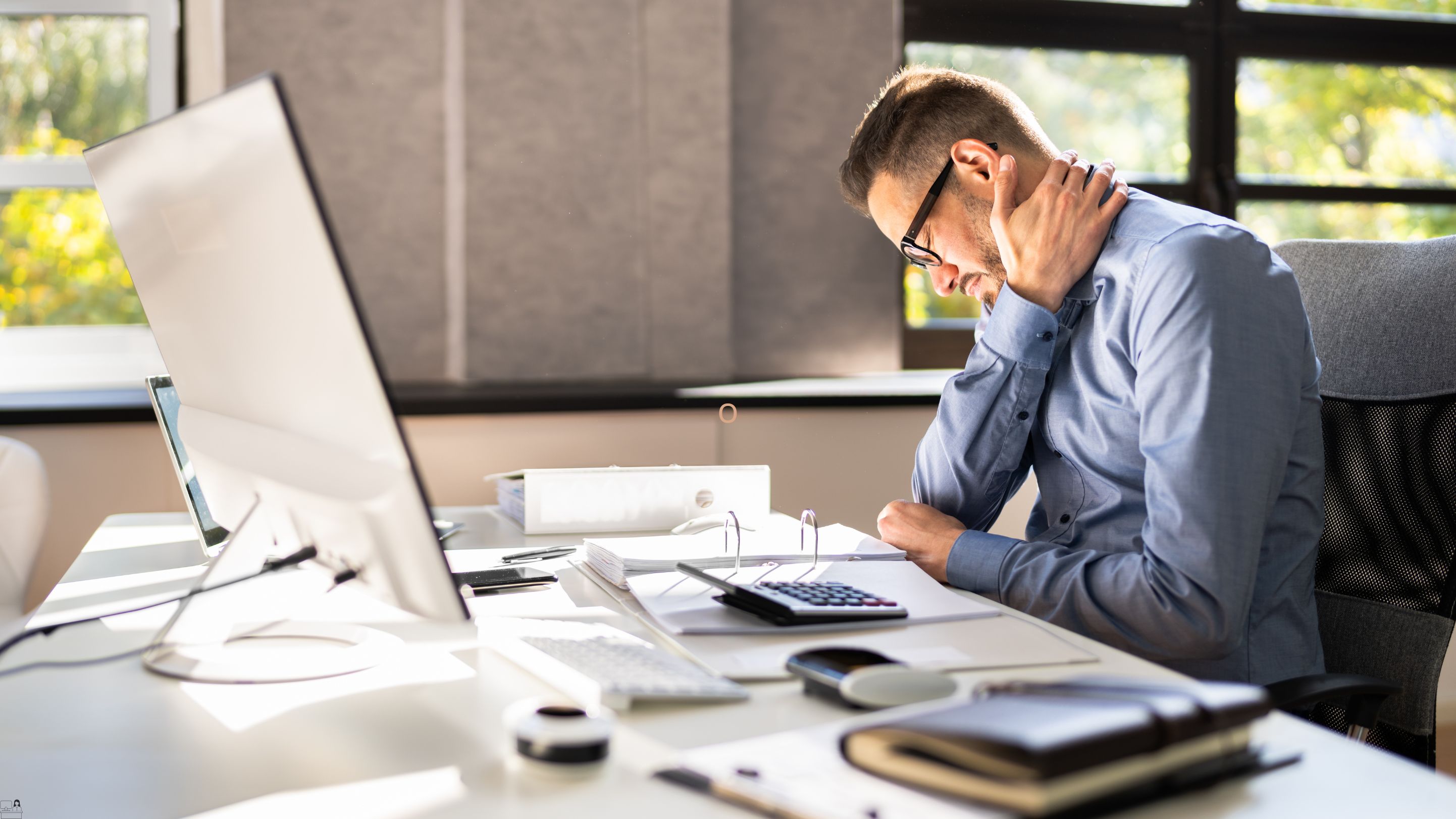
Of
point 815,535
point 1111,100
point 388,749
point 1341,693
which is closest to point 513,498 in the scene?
point 815,535

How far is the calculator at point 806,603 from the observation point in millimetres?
1002

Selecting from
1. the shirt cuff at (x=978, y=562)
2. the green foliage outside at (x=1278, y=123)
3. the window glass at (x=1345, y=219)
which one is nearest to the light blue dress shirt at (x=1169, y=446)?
the shirt cuff at (x=978, y=562)

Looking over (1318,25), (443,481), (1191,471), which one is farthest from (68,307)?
(1318,25)

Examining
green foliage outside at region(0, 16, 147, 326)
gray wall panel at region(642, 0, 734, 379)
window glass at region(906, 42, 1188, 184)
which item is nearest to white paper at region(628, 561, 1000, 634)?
gray wall panel at region(642, 0, 734, 379)

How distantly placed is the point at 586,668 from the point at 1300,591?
0.84m

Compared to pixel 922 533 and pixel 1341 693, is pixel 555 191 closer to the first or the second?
pixel 922 533

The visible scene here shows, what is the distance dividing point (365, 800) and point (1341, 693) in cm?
84

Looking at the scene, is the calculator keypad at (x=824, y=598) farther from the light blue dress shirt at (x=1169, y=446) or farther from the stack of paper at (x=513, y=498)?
the stack of paper at (x=513, y=498)

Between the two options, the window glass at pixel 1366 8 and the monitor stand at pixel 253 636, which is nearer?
the monitor stand at pixel 253 636

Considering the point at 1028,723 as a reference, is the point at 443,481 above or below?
below

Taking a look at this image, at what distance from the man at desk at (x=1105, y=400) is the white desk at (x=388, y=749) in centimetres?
18

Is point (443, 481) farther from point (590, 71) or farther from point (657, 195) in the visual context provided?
point (590, 71)

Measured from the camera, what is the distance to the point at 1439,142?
3.61 metres

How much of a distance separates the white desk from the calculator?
0.34ft
